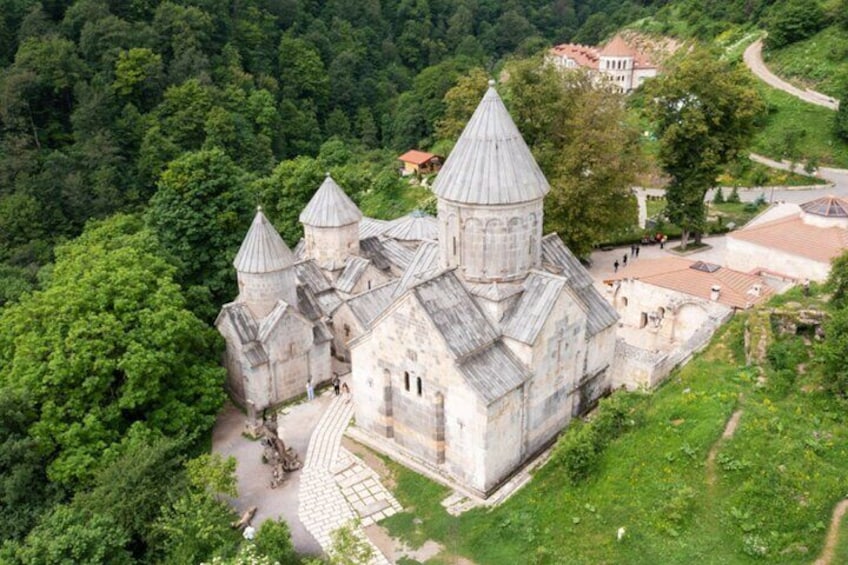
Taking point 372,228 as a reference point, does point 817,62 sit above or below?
above

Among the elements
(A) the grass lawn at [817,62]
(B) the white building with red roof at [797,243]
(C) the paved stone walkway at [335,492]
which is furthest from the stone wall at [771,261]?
(A) the grass lawn at [817,62]

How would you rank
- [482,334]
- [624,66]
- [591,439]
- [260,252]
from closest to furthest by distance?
[591,439] → [482,334] → [260,252] → [624,66]

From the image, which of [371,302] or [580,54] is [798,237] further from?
[580,54]

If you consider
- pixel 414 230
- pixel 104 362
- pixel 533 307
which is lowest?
pixel 104 362

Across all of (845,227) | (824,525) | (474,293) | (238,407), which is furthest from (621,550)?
(845,227)

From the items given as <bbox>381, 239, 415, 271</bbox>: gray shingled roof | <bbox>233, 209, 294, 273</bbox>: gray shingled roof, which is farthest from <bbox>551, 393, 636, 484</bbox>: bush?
<bbox>381, 239, 415, 271</bbox>: gray shingled roof

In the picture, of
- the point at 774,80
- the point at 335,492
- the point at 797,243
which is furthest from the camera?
the point at 774,80

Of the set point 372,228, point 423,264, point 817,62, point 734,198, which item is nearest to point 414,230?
point 372,228
